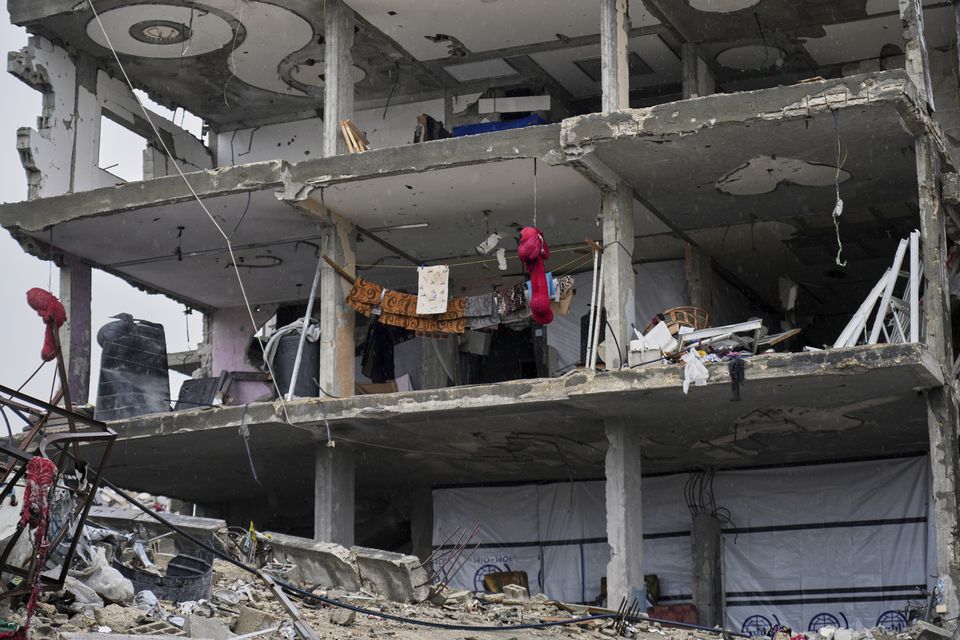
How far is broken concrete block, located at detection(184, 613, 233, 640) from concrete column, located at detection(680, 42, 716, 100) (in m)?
10.3

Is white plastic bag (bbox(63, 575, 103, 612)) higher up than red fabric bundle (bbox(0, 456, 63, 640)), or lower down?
lower down

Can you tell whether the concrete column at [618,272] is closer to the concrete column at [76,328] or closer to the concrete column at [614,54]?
the concrete column at [614,54]

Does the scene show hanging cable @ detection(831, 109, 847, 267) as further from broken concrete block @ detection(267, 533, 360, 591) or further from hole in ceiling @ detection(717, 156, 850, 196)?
broken concrete block @ detection(267, 533, 360, 591)

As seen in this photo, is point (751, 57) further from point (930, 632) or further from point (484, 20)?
point (930, 632)

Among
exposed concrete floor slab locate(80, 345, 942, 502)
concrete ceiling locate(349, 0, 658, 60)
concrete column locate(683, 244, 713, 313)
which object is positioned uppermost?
concrete ceiling locate(349, 0, 658, 60)

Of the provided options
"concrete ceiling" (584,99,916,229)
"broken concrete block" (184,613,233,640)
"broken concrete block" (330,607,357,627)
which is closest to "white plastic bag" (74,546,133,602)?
"broken concrete block" (184,613,233,640)

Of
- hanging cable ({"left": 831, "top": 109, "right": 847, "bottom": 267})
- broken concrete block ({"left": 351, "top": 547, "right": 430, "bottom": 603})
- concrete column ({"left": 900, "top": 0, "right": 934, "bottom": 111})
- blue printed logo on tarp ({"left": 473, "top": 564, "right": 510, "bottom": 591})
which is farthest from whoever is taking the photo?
blue printed logo on tarp ({"left": 473, "top": 564, "right": 510, "bottom": 591})

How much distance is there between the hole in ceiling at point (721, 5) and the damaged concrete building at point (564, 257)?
49 mm

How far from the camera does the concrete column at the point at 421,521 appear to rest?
73.9ft

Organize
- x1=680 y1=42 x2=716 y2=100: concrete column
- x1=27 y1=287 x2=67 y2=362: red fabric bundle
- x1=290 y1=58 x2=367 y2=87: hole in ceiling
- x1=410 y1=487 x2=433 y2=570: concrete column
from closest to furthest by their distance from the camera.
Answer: x1=27 y1=287 x2=67 y2=362: red fabric bundle < x1=680 y1=42 x2=716 y2=100: concrete column < x1=290 y1=58 x2=367 y2=87: hole in ceiling < x1=410 y1=487 x2=433 y2=570: concrete column

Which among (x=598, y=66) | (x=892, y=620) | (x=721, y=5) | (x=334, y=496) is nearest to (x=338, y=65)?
(x=598, y=66)

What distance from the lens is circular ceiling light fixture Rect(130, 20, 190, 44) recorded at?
19469mm

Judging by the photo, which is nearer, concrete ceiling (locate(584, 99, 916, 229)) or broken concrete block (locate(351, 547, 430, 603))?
broken concrete block (locate(351, 547, 430, 603))

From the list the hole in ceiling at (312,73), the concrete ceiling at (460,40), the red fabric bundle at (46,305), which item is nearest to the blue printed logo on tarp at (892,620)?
the concrete ceiling at (460,40)
